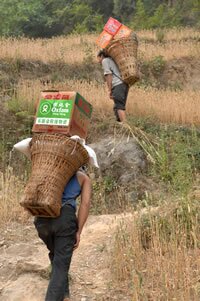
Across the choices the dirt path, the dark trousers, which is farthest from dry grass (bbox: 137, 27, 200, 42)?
the dark trousers

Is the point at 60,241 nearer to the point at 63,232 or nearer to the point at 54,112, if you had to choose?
the point at 63,232

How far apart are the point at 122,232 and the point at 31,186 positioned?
4.44 feet

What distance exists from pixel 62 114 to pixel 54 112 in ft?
0.26

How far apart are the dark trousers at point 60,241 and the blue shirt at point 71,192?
4cm

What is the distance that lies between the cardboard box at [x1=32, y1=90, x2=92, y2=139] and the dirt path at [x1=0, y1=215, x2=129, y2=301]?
145 centimetres

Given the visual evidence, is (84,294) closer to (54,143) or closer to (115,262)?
(115,262)

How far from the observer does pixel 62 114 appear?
391cm

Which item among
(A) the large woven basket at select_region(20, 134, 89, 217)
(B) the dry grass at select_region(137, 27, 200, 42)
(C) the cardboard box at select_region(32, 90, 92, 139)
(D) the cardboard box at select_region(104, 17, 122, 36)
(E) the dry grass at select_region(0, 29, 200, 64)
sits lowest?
(B) the dry grass at select_region(137, 27, 200, 42)

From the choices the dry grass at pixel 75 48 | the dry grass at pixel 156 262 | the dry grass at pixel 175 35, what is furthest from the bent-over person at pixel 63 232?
the dry grass at pixel 175 35

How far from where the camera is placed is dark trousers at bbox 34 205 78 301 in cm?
375

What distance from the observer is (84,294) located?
14.4 ft

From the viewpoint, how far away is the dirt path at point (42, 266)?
438cm

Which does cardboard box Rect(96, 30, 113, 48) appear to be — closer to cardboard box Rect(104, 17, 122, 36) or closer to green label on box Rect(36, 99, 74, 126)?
cardboard box Rect(104, 17, 122, 36)

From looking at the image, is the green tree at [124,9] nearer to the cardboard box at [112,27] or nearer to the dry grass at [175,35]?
the dry grass at [175,35]
